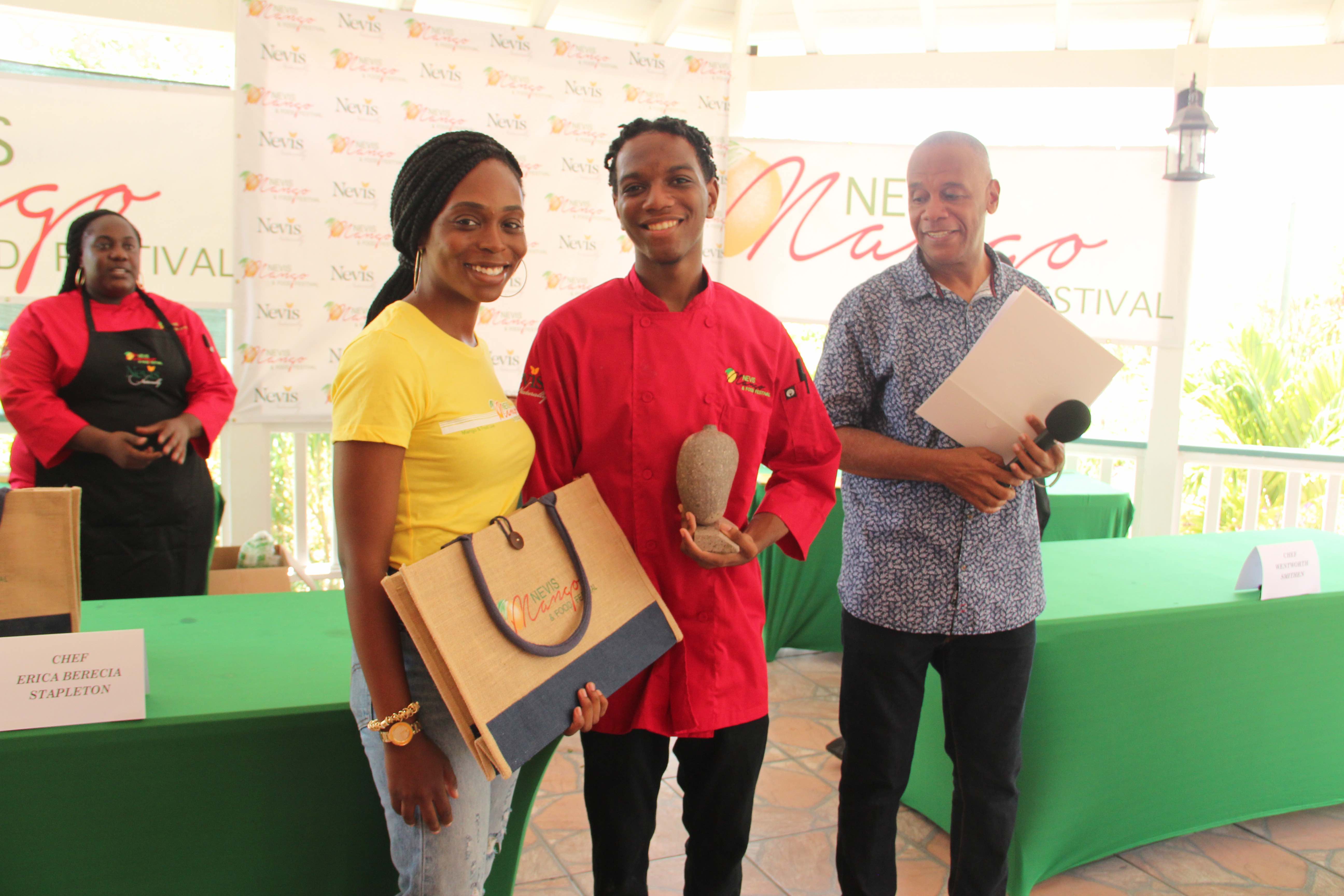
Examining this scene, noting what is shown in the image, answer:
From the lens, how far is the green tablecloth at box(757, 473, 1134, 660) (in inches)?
133

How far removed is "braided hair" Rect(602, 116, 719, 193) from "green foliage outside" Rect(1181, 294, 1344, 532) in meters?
6.50

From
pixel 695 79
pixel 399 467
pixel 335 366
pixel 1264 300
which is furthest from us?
pixel 1264 300

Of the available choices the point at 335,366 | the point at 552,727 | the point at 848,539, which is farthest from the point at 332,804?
the point at 335,366

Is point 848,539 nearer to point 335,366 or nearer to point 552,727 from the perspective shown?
point 552,727

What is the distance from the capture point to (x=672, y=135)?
4.18 ft

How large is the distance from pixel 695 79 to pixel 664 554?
375cm

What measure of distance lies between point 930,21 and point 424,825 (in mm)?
4486

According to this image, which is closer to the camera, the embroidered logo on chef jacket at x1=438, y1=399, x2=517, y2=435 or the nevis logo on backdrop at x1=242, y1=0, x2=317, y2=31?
the embroidered logo on chef jacket at x1=438, y1=399, x2=517, y2=435

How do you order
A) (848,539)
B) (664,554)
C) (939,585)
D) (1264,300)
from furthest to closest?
(1264,300)
(848,539)
(939,585)
(664,554)

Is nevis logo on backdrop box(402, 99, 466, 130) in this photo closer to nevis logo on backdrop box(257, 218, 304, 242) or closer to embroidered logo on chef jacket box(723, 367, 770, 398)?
nevis logo on backdrop box(257, 218, 304, 242)

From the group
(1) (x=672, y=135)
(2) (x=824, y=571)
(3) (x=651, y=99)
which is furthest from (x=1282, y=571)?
(3) (x=651, y=99)

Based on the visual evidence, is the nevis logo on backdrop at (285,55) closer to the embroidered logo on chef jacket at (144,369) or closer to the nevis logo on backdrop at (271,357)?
the nevis logo on backdrop at (271,357)

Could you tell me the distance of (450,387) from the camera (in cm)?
109

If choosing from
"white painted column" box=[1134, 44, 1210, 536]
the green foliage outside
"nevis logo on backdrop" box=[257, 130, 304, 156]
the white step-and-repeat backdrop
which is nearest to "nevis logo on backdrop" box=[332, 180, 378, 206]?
the white step-and-repeat backdrop
